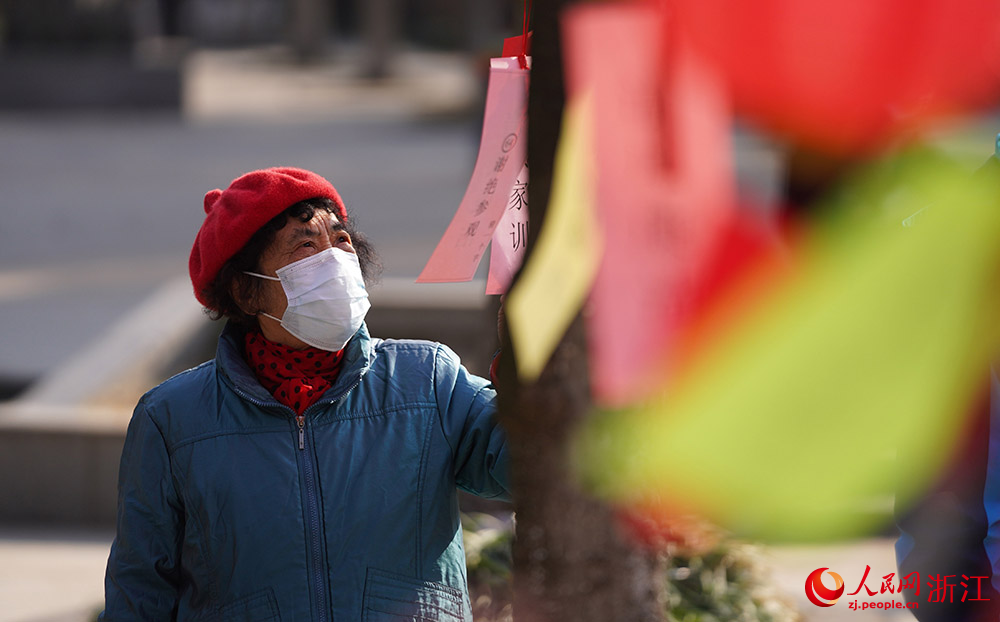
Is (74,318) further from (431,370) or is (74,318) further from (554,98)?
(554,98)

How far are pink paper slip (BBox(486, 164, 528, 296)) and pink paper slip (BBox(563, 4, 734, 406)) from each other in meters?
0.74

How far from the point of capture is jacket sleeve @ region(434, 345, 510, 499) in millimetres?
2191

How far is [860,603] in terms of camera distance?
418cm

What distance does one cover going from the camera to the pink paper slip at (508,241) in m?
2.05

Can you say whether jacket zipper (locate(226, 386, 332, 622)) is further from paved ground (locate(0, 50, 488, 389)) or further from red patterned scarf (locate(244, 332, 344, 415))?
paved ground (locate(0, 50, 488, 389))

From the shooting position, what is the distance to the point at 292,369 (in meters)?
2.25

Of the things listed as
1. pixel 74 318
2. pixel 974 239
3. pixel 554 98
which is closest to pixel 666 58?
pixel 554 98

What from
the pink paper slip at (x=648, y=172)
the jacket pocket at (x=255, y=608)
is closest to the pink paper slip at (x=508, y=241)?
the jacket pocket at (x=255, y=608)

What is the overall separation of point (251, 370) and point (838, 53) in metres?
1.34

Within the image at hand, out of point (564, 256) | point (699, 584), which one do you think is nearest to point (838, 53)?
point (564, 256)

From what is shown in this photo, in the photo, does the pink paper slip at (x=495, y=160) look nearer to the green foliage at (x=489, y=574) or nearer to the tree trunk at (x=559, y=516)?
the tree trunk at (x=559, y=516)

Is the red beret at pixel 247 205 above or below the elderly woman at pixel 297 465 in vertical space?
above

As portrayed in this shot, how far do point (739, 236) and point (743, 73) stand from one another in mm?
170

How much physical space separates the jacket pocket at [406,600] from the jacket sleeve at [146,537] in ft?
1.19
